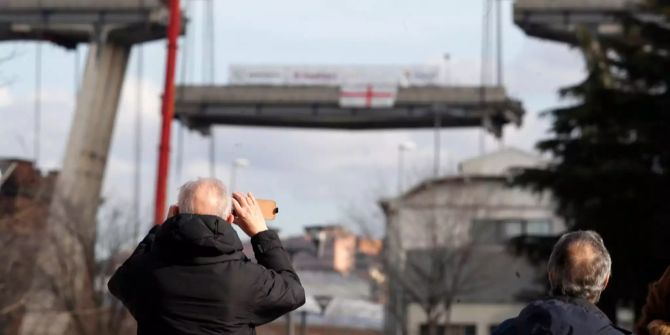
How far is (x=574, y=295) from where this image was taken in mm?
6703

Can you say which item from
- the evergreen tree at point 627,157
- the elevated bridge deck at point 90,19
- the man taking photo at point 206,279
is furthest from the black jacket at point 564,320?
the elevated bridge deck at point 90,19

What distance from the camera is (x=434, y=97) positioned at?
268 ft

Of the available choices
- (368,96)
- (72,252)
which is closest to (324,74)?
(368,96)

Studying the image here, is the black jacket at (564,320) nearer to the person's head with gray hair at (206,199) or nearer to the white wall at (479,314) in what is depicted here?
the person's head with gray hair at (206,199)

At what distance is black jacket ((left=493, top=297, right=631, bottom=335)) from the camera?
6602mm

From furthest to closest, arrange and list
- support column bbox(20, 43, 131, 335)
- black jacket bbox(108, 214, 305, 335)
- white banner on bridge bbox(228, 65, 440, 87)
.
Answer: white banner on bridge bbox(228, 65, 440, 87) → support column bbox(20, 43, 131, 335) → black jacket bbox(108, 214, 305, 335)

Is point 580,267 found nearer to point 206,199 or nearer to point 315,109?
point 206,199

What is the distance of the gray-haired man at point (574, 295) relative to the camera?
6617mm

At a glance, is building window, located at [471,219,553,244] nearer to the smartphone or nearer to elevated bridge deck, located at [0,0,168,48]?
elevated bridge deck, located at [0,0,168,48]

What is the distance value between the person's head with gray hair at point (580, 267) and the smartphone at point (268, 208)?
1284 millimetres

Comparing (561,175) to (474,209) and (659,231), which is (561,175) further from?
(474,209)

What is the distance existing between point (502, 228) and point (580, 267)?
67.2 m

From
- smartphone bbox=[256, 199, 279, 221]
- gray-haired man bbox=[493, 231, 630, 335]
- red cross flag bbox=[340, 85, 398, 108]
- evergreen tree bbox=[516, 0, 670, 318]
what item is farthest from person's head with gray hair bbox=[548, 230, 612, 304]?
red cross flag bbox=[340, 85, 398, 108]

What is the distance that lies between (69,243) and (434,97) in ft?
145
